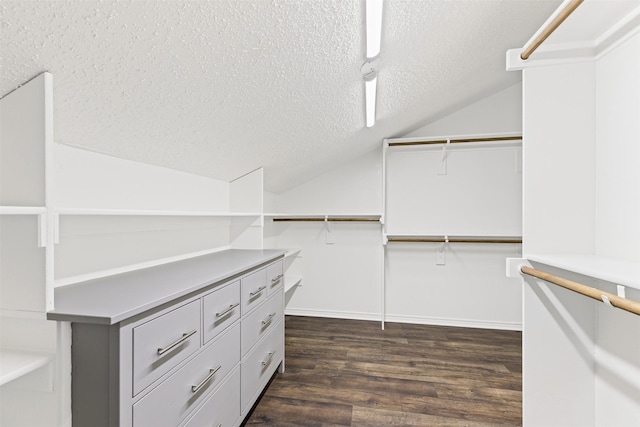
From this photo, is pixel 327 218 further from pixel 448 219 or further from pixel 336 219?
pixel 448 219

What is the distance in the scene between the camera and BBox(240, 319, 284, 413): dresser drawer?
1.68 m

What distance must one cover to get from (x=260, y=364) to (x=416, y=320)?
79.6 inches

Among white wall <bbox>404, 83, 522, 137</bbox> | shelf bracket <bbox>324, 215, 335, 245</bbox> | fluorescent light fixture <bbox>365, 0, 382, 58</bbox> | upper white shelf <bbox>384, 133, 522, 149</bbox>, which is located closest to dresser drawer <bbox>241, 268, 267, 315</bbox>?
fluorescent light fixture <bbox>365, 0, 382, 58</bbox>

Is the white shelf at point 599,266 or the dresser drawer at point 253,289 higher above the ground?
the white shelf at point 599,266

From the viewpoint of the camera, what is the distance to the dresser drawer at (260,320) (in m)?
1.69

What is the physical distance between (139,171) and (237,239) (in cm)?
104

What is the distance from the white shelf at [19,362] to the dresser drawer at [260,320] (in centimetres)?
87

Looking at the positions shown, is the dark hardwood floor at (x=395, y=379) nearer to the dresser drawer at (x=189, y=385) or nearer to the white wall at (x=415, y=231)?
the white wall at (x=415, y=231)

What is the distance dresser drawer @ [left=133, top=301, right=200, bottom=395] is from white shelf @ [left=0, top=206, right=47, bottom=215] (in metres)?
0.41

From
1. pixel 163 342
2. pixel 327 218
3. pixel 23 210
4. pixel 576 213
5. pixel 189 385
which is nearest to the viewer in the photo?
pixel 23 210

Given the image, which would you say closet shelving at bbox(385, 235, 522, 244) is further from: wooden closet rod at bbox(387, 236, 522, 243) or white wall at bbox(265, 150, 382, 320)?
white wall at bbox(265, 150, 382, 320)

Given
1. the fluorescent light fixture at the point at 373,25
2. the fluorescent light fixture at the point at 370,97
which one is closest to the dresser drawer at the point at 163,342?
the fluorescent light fixture at the point at 373,25

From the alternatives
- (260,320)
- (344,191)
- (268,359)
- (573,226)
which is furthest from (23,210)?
(344,191)

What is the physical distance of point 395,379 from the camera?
2.23 meters
